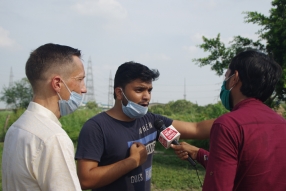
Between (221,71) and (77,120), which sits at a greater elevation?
(221,71)

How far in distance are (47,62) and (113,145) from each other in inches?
38.8

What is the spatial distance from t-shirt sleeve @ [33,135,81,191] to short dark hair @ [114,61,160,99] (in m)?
1.40

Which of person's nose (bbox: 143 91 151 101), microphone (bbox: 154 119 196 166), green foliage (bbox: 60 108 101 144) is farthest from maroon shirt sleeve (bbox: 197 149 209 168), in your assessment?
green foliage (bbox: 60 108 101 144)

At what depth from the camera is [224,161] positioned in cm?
178

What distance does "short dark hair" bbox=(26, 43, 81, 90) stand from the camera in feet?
6.05

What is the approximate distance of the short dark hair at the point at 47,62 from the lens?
6.05 feet

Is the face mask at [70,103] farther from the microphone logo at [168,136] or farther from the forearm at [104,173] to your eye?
the microphone logo at [168,136]

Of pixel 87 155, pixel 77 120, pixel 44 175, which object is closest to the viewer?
pixel 44 175

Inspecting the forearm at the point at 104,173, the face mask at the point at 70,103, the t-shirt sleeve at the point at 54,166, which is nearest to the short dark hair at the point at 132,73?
the forearm at the point at 104,173

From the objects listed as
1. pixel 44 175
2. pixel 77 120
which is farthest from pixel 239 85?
pixel 77 120

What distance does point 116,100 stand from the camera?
118 inches

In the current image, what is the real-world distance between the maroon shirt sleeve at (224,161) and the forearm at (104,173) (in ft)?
2.77

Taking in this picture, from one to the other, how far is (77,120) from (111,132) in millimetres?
16064

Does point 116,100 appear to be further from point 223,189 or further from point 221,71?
point 221,71
